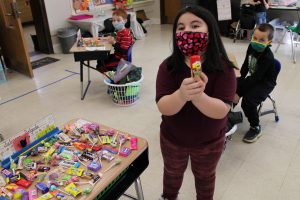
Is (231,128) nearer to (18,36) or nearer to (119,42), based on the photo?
(119,42)

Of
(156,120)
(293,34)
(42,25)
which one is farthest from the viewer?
(42,25)

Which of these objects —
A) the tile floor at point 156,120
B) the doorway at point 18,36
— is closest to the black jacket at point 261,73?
the tile floor at point 156,120

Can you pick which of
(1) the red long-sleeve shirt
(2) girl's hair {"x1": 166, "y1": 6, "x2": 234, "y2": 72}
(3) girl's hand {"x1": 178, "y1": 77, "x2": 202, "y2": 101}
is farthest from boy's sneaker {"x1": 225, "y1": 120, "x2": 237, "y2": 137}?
(1) the red long-sleeve shirt

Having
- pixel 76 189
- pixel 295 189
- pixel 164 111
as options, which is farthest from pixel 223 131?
pixel 295 189

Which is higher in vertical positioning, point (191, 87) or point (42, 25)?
point (191, 87)

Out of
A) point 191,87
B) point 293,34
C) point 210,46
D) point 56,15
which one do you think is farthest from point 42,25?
point 191,87

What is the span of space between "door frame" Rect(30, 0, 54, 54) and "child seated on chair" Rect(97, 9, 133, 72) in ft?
7.09

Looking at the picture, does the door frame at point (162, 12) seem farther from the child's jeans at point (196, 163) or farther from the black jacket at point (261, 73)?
the child's jeans at point (196, 163)

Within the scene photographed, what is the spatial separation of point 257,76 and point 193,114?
124 cm

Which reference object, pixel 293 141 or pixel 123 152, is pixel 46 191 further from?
pixel 293 141

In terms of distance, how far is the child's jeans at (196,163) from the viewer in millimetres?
1323

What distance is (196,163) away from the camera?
4.53 feet

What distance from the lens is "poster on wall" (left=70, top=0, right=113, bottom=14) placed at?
5.26m

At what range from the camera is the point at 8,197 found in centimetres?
107
